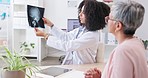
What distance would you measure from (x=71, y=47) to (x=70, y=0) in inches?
132

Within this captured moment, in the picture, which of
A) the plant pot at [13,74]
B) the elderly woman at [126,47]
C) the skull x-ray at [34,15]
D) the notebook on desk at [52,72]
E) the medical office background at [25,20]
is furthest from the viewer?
the medical office background at [25,20]

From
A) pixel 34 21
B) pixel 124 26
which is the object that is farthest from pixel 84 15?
pixel 124 26

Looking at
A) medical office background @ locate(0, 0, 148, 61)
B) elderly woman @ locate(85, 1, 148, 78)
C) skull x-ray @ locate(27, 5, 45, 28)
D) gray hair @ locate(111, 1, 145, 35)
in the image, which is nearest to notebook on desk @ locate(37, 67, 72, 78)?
skull x-ray @ locate(27, 5, 45, 28)

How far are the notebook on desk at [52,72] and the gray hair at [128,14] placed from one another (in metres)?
0.74

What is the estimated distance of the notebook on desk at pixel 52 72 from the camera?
174 centimetres

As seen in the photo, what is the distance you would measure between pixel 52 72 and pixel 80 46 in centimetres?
41

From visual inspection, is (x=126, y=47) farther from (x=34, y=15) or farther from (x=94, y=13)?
(x=34, y=15)

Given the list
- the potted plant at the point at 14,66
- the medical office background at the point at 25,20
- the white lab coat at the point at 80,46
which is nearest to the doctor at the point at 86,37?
the white lab coat at the point at 80,46

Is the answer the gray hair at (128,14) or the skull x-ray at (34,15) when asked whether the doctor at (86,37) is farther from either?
the gray hair at (128,14)

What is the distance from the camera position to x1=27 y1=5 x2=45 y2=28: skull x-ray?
2076 millimetres

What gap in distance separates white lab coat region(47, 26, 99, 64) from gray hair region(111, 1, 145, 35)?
910 millimetres

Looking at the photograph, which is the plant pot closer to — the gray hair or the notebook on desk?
the notebook on desk

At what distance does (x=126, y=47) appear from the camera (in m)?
1.13

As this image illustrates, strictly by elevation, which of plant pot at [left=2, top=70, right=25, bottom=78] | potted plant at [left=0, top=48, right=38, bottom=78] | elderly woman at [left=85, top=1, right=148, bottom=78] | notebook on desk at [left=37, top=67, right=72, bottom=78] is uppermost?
elderly woman at [left=85, top=1, right=148, bottom=78]
